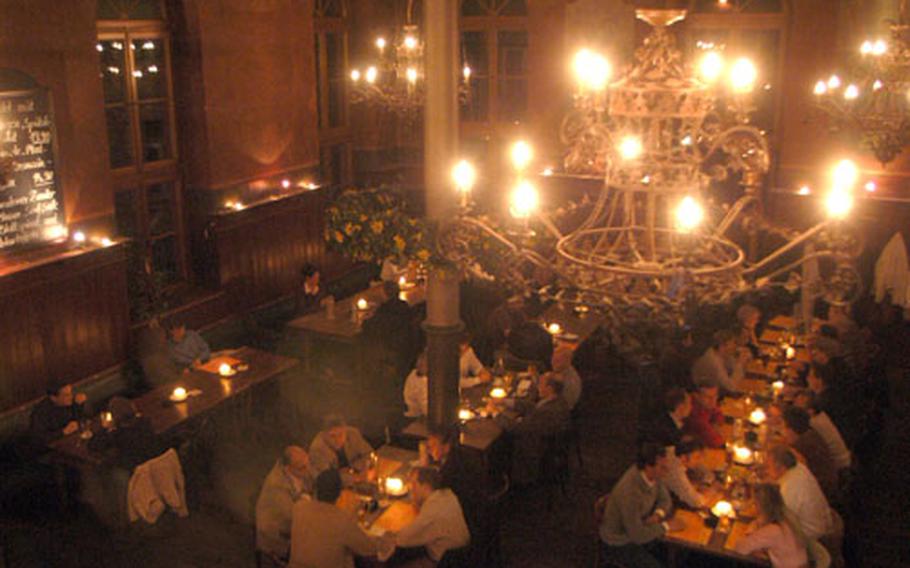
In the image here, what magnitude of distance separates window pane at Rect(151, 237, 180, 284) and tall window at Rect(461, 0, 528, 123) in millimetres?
5172

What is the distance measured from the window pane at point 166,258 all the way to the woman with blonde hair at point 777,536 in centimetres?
710

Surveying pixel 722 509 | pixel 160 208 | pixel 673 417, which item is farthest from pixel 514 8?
pixel 722 509

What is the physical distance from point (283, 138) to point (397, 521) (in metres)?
6.65

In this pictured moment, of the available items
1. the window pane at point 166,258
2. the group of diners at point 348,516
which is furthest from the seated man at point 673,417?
the window pane at point 166,258

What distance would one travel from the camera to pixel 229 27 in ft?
36.2

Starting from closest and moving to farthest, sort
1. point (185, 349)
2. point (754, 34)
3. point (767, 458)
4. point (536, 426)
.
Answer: point (767, 458) < point (536, 426) < point (185, 349) < point (754, 34)

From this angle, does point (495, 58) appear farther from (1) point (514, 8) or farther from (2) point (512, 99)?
(1) point (514, 8)

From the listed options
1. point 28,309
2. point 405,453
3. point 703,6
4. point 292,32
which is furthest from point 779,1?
point 28,309

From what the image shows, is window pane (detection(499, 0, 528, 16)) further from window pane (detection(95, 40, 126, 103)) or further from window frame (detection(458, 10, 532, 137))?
window pane (detection(95, 40, 126, 103))

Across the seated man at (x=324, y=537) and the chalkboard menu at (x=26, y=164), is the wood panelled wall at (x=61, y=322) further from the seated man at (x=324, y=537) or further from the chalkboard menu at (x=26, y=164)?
the seated man at (x=324, y=537)

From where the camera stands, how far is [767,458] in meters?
6.95

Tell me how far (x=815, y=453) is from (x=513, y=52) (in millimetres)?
8662

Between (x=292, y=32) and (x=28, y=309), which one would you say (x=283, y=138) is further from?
→ (x=28, y=309)

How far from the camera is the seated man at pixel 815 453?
23.1 feet
